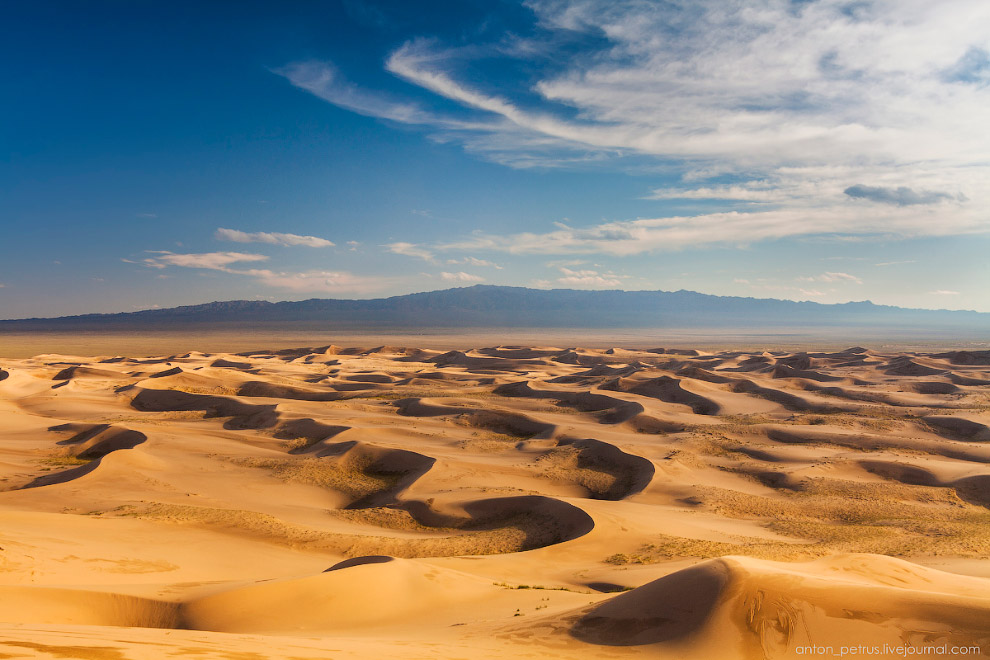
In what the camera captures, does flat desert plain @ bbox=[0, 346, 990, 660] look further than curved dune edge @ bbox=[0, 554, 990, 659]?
Yes

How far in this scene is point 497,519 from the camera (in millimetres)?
13781

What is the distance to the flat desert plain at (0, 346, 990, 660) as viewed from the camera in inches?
237

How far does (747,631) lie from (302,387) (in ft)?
97.7

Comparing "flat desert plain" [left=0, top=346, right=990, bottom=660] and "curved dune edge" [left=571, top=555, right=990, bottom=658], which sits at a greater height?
"curved dune edge" [left=571, top=555, right=990, bottom=658]

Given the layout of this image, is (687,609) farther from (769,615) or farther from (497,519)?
(497,519)

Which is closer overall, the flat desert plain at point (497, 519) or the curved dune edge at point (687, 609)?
the curved dune edge at point (687, 609)

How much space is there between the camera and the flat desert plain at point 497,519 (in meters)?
6.02

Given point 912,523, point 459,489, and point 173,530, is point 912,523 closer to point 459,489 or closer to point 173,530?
point 459,489

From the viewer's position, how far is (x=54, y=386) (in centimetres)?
3225

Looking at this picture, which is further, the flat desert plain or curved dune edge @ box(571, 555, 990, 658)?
the flat desert plain

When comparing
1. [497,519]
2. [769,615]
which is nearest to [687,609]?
[769,615]

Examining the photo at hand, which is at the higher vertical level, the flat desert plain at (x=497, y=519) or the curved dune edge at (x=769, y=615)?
the curved dune edge at (x=769, y=615)

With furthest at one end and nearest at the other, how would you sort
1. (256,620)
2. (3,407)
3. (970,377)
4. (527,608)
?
(970,377) < (3,407) < (527,608) < (256,620)

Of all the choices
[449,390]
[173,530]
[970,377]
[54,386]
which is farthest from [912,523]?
[54,386]
